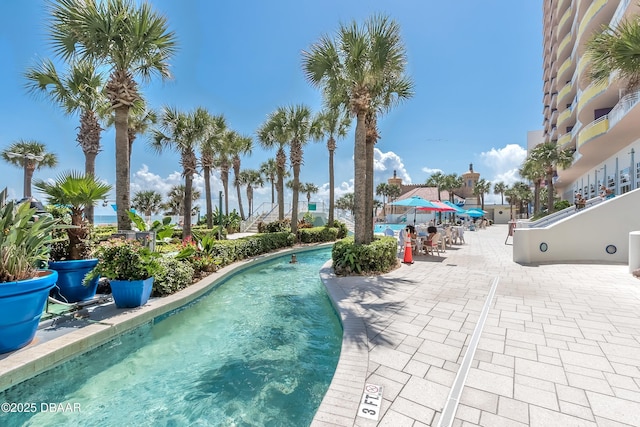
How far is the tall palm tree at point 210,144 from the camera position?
1490 centimetres

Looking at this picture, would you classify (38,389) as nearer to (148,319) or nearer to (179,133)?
(148,319)

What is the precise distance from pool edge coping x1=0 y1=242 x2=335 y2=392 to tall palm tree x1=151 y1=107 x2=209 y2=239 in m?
8.49

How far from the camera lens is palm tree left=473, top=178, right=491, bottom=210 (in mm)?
59369

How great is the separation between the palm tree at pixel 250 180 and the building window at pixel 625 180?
4209 cm

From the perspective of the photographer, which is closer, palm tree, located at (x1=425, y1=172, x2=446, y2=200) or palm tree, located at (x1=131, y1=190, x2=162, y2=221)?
palm tree, located at (x1=131, y1=190, x2=162, y2=221)

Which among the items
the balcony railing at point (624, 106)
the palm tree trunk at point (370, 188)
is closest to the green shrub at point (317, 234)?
the palm tree trunk at point (370, 188)

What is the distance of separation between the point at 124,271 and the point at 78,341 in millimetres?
1550

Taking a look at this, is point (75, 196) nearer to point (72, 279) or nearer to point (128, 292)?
point (72, 279)

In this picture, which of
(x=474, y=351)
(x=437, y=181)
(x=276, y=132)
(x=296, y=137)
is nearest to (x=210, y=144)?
(x=276, y=132)

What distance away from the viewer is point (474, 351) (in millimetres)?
3527

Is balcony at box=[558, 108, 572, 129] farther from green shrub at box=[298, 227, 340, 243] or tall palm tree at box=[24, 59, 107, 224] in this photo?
Result: tall palm tree at box=[24, 59, 107, 224]

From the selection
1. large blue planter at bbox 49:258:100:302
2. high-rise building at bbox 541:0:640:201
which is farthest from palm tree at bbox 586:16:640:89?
large blue planter at bbox 49:258:100:302

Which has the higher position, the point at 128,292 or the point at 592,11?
the point at 592,11

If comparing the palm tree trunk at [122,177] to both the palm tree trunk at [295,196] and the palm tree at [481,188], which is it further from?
the palm tree at [481,188]
